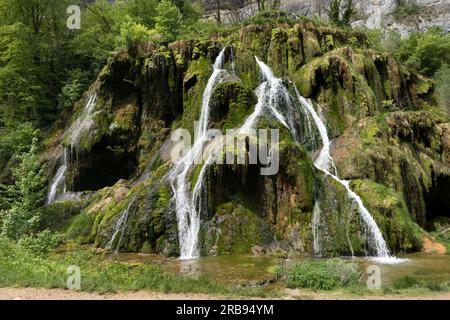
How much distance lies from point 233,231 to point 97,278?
26.1ft

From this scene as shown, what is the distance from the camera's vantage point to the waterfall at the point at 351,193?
1636cm

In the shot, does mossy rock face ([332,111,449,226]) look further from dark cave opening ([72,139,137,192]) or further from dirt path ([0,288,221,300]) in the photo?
dark cave opening ([72,139,137,192])

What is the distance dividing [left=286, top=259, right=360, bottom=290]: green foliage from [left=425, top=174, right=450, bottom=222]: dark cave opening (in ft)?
43.0

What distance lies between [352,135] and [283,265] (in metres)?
10.9

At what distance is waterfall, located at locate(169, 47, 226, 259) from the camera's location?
1723cm

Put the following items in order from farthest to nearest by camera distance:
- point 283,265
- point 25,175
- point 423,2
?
point 423,2
point 25,175
point 283,265

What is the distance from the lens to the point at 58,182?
87.1 ft

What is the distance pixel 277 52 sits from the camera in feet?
98.1

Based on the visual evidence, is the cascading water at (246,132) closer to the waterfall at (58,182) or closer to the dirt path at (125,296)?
the dirt path at (125,296)

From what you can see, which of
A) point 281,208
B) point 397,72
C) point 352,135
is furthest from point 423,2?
point 281,208

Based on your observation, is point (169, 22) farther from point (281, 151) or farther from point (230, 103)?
point (281, 151)
